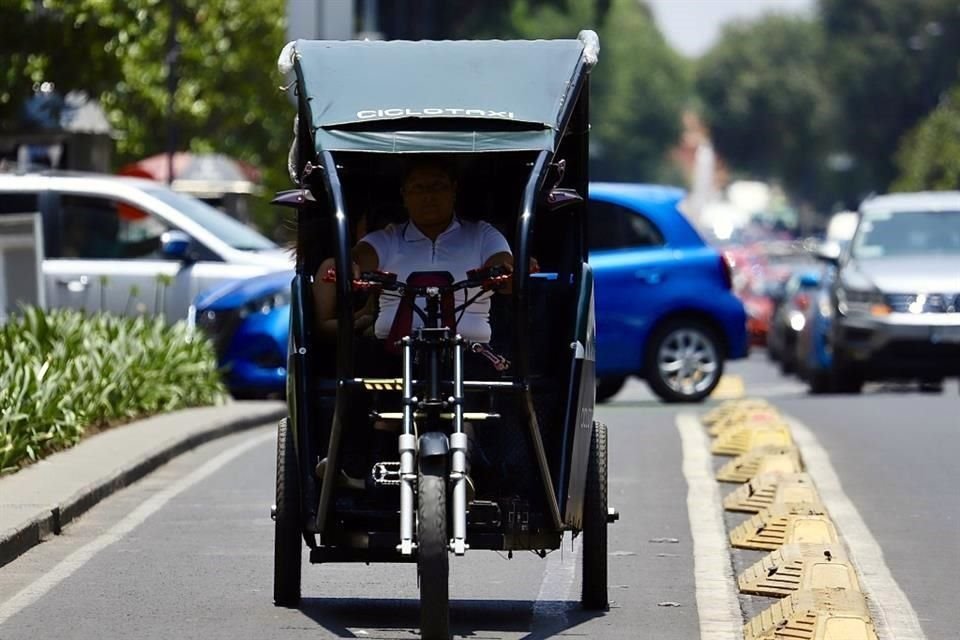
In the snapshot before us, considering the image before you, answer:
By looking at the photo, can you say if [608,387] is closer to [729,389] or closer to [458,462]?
[729,389]

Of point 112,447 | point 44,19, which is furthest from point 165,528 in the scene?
point 44,19

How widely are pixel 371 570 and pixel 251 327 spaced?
9324 millimetres

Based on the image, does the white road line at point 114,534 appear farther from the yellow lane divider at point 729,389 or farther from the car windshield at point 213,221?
the yellow lane divider at point 729,389

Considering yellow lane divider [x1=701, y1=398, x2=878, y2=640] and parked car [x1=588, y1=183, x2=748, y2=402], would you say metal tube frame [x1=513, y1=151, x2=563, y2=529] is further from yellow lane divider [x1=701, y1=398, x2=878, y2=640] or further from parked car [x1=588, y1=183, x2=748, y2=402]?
parked car [x1=588, y1=183, x2=748, y2=402]

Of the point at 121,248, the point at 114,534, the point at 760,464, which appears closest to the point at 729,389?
the point at 121,248

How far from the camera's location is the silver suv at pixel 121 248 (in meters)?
20.3

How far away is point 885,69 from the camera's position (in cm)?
9600

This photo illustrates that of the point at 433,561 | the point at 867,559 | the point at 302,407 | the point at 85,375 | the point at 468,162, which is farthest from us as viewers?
the point at 85,375

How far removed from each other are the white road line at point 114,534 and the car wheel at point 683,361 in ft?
15.7

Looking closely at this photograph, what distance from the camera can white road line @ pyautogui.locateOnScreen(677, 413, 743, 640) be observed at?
28.8 feet

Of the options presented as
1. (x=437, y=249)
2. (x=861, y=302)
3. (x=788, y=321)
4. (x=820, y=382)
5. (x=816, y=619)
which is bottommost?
(x=820, y=382)

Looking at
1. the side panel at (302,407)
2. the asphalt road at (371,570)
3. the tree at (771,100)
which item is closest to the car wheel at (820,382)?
the asphalt road at (371,570)

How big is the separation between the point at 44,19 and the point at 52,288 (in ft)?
15.8

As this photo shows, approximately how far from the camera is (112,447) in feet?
48.9
